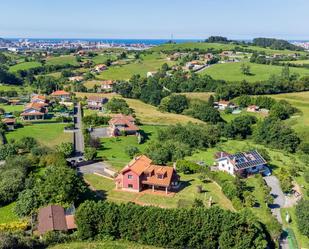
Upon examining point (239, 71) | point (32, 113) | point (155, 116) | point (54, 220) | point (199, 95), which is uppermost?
point (239, 71)

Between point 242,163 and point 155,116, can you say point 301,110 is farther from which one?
point 242,163

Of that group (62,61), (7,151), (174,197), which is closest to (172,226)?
(174,197)

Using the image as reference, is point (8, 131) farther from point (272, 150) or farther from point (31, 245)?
point (272, 150)

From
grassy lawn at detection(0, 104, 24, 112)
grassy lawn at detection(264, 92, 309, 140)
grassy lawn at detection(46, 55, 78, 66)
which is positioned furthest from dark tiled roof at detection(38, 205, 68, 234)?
grassy lawn at detection(46, 55, 78, 66)

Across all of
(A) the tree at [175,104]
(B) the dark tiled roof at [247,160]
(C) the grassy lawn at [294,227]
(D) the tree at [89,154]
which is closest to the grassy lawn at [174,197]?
(C) the grassy lawn at [294,227]

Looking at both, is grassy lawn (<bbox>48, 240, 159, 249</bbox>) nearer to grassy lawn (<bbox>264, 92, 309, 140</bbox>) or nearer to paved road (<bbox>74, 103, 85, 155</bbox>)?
paved road (<bbox>74, 103, 85, 155</bbox>)

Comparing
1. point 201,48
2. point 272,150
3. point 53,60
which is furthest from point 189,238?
point 201,48
